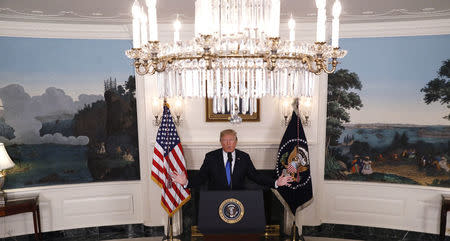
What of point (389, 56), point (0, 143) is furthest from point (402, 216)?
point (0, 143)

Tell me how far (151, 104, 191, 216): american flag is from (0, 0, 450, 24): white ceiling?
1402 mm

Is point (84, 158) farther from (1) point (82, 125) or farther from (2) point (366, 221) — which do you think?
(2) point (366, 221)

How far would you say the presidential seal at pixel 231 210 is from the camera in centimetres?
338

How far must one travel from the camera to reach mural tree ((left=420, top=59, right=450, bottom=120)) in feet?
16.2

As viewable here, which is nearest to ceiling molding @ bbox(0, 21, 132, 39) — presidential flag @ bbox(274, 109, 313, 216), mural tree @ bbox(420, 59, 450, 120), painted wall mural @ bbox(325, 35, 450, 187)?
presidential flag @ bbox(274, 109, 313, 216)

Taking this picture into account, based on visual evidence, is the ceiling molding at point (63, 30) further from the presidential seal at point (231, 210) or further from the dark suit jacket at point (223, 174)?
the presidential seal at point (231, 210)

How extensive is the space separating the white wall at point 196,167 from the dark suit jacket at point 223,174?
828 millimetres

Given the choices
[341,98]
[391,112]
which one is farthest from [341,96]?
[391,112]

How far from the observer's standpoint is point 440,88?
4.98m

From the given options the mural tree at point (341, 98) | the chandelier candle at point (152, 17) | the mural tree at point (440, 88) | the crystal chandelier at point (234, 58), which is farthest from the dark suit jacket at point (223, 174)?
the mural tree at point (440, 88)

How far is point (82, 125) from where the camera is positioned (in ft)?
17.4

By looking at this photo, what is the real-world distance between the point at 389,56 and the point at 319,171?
2116mm

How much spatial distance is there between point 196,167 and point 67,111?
7.37 ft

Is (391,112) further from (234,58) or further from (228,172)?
(234,58)
